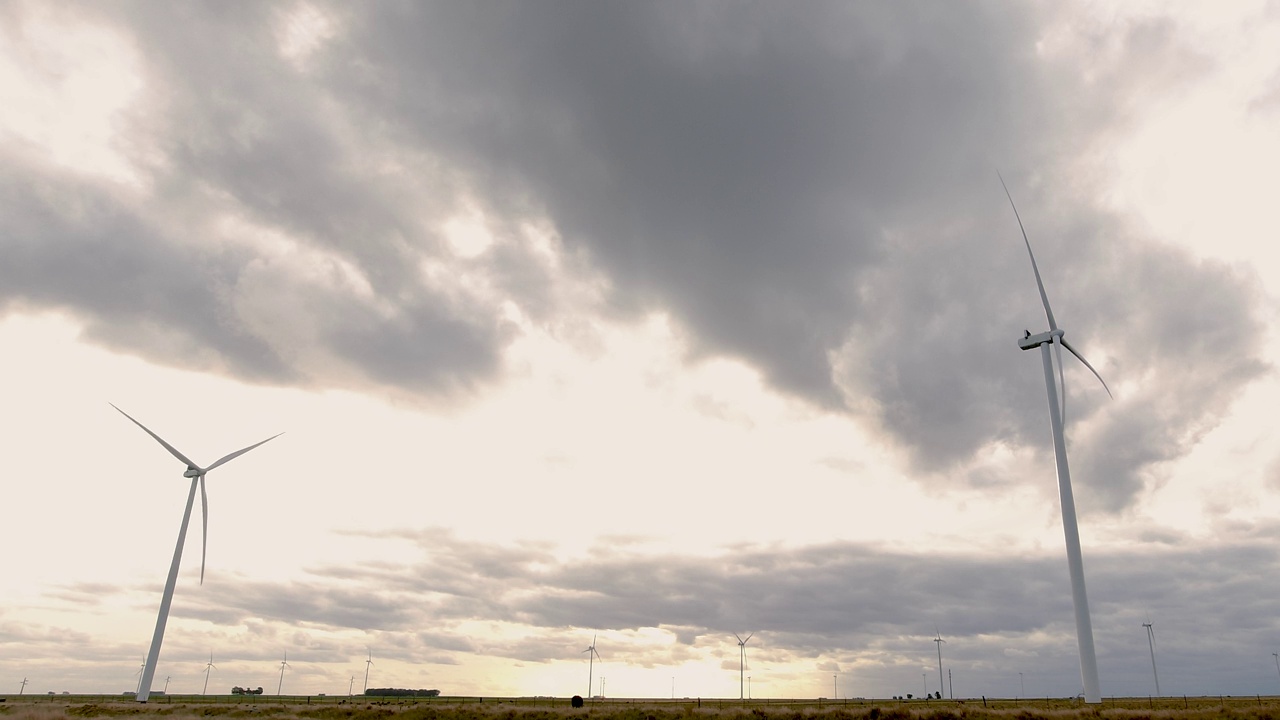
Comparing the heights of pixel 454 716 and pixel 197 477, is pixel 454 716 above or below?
below

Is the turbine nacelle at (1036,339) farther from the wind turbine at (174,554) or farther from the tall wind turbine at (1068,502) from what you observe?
the wind turbine at (174,554)

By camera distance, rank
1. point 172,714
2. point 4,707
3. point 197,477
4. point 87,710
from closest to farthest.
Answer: point 172,714, point 87,710, point 4,707, point 197,477

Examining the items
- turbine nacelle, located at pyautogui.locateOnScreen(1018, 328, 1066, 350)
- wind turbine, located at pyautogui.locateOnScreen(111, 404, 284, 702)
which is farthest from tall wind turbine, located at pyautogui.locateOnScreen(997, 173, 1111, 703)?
wind turbine, located at pyautogui.locateOnScreen(111, 404, 284, 702)

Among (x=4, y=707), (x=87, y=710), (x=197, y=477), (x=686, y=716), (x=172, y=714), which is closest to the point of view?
(x=686, y=716)

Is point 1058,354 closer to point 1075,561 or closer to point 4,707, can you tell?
point 1075,561

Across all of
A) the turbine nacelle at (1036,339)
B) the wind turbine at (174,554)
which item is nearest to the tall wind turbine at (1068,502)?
the turbine nacelle at (1036,339)

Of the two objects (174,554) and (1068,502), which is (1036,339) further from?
(174,554)

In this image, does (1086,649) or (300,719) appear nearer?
(1086,649)

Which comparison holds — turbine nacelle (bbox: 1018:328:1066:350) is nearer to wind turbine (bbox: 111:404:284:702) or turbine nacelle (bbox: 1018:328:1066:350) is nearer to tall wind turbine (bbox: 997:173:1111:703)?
tall wind turbine (bbox: 997:173:1111:703)

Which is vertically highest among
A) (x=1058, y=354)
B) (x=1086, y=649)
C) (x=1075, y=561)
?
(x=1058, y=354)

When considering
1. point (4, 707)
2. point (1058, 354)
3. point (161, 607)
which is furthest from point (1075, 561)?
point (4, 707)

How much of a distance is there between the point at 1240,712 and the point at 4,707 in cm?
17367

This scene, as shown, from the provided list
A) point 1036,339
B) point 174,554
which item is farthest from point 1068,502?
point 174,554

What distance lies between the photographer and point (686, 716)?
96875 millimetres
